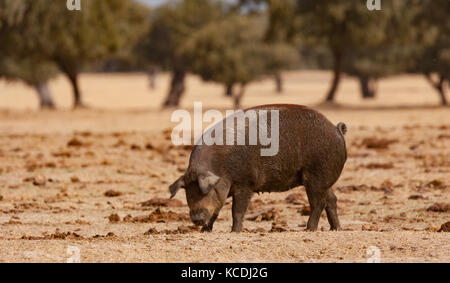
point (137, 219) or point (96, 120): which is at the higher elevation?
point (137, 219)

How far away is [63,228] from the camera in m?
8.95

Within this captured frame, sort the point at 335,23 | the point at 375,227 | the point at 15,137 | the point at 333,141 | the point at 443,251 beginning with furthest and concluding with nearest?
the point at 335,23, the point at 15,137, the point at 375,227, the point at 333,141, the point at 443,251

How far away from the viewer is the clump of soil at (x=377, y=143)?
53.0 feet

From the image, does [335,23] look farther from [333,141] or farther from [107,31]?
[333,141]

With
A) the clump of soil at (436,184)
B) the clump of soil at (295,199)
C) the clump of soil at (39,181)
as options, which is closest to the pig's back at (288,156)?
the clump of soil at (295,199)

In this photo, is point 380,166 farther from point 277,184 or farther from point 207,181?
point 207,181

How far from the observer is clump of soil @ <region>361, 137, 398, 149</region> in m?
16.2

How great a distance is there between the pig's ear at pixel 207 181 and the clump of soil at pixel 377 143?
9093mm

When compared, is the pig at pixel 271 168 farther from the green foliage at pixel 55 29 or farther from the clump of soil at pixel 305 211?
the green foliage at pixel 55 29

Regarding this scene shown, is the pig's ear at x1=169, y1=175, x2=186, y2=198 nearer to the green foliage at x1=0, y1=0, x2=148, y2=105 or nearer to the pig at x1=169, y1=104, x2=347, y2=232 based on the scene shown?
the pig at x1=169, y1=104, x2=347, y2=232

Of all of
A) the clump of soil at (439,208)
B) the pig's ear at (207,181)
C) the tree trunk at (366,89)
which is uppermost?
the pig's ear at (207,181)

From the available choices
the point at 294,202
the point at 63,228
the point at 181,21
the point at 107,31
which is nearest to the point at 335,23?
the point at 107,31

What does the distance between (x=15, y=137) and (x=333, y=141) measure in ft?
45.7

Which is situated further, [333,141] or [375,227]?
[375,227]
